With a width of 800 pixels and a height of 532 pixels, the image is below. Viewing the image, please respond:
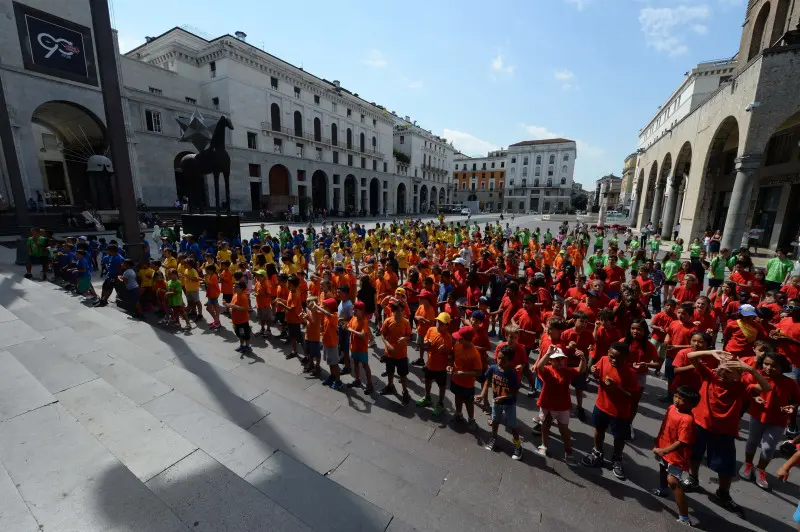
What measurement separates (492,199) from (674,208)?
7396 centimetres

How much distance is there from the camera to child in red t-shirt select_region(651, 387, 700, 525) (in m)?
3.06

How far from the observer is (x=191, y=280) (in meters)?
8.11

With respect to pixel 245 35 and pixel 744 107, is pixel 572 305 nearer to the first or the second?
pixel 744 107

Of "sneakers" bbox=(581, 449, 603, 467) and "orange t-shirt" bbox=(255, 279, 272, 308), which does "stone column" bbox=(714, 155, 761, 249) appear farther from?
"orange t-shirt" bbox=(255, 279, 272, 308)

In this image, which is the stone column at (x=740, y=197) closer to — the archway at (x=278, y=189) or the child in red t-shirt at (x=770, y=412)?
the child in red t-shirt at (x=770, y=412)

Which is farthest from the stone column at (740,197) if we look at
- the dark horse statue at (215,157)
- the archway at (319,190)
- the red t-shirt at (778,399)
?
the archway at (319,190)

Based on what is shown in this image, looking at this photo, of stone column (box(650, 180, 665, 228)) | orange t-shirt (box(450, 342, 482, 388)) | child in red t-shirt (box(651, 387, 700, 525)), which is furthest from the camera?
stone column (box(650, 180, 665, 228))

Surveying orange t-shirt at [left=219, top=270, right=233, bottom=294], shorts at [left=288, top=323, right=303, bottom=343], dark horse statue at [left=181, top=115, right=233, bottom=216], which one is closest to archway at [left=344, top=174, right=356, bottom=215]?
dark horse statue at [left=181, top=115, right=233, bottom=216]

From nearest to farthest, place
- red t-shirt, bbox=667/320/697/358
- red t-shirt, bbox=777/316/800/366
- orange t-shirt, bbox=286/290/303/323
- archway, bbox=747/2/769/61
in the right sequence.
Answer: red t-shirt, bbox=777/316/800/366 → red t-shirt, bbox=667/320/697/358 → orange t-shirt, bbox=286/290/303/323 → archway, bbox=747/2/769/61

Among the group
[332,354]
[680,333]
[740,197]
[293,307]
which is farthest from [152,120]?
[740,197]

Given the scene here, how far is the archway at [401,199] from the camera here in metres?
64.2

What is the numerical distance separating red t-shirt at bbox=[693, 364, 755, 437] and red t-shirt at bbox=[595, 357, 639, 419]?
1.95ft

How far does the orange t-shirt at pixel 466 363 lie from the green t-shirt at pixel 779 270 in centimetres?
891

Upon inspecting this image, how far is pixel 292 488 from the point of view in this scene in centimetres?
269
